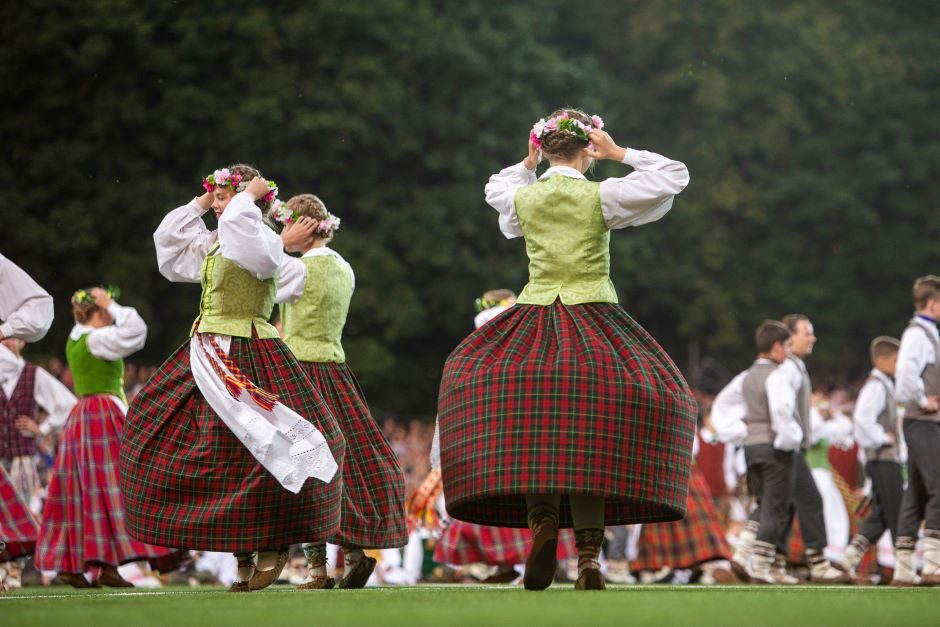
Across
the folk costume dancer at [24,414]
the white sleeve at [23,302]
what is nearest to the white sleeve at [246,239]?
the white sleeve at [23,302]

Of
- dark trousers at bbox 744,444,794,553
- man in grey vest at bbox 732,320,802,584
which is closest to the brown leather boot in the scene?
man in grey vest at bbox 732,320,802,584

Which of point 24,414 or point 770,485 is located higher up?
point 24,414

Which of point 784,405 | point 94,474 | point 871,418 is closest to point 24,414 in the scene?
point 94,474

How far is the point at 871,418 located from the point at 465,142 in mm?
13596

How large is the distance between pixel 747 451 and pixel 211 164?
40.8ft

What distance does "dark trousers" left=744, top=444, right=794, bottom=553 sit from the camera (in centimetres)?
1088

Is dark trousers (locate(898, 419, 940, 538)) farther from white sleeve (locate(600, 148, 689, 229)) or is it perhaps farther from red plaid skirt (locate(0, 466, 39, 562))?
red plaid skirt (locate(0, 466, 39, 562))

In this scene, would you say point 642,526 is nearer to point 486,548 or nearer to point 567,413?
point 486,548

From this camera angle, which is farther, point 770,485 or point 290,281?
point 770,485

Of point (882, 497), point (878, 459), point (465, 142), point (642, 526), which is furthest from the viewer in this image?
point (465, 142)

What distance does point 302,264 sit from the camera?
25.8ft

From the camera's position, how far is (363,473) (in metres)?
7.69

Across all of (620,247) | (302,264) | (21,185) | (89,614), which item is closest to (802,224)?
(620,247)

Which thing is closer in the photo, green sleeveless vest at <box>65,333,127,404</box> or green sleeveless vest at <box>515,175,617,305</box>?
green sleeveless vest at <box>515,175,617,305</box>
